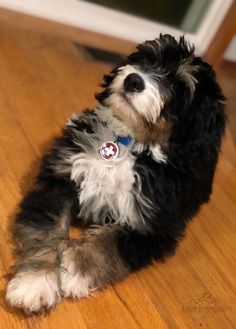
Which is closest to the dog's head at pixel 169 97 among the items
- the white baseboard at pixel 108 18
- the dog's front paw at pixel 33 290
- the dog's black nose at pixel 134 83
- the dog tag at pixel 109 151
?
the dog's black nose at pixel 134 83

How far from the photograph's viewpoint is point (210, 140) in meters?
1.53

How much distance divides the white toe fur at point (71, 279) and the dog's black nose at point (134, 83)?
575 millimetres

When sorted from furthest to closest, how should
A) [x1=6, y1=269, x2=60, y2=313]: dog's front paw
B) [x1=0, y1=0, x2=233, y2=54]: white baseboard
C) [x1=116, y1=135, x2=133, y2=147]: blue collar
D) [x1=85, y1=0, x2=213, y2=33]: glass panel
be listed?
[x1=85, y1=0, x2=213, y2=33]: glass panel
[x1=0, y1=0, x2=233, y2=54]: white baseboard
[x1=116, y1=135, x2=133, y2=147]: blue collar
[x1=6, y1=269, x2=60, y2=313]: dog's front paw

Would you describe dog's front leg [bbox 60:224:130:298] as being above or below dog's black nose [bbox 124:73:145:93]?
below

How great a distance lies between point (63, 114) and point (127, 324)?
1.24m

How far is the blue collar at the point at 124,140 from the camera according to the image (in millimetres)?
1632

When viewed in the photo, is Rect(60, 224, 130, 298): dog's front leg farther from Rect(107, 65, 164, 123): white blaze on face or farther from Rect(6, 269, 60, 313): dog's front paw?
Rect(107, 65, 164, 123): white blaze on face

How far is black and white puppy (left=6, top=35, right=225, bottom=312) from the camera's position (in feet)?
4.87

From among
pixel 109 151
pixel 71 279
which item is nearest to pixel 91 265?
pixel 71 279

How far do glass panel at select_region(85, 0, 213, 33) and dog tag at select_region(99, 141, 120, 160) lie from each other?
2.20 metres

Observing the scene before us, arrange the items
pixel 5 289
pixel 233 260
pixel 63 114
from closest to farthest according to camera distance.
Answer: pixel 5 289
pixel 233 260
pixel 63 114

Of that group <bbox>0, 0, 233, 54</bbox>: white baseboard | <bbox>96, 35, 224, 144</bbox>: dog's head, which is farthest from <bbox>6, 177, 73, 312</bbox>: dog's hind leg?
<bbox>0, 0, 233, 54</bbox>: white baseboard

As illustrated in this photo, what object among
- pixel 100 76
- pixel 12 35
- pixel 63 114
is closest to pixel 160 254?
pixel 63 114

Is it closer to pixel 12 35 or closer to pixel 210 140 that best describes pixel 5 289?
pixel 210 140
